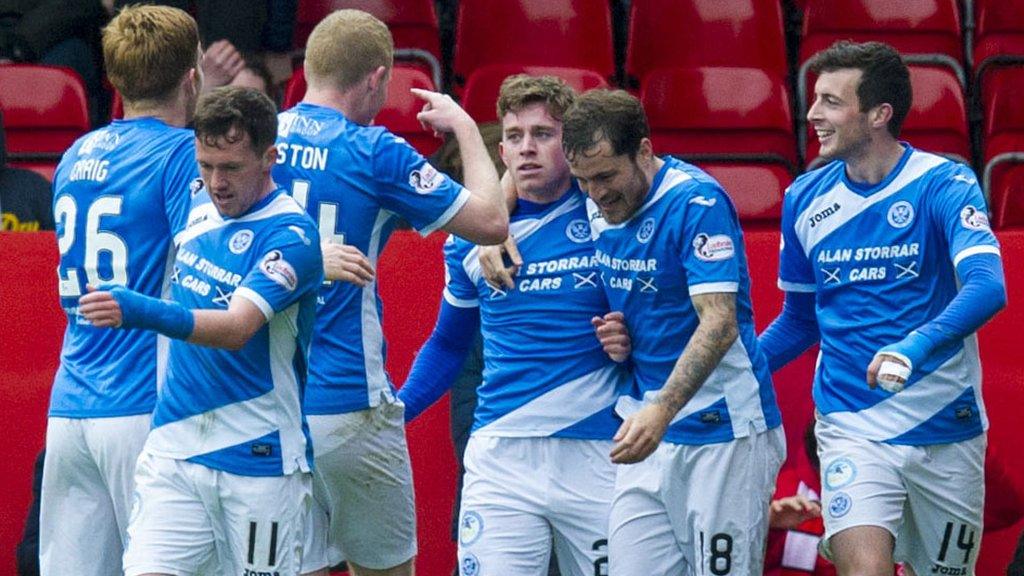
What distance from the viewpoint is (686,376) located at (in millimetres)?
5160

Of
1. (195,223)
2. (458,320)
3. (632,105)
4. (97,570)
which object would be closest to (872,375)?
(632,105)

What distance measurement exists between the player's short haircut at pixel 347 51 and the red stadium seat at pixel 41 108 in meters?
3.91

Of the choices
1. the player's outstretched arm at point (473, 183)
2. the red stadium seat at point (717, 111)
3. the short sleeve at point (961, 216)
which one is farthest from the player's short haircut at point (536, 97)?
the red stadium seat at point (717, 111)

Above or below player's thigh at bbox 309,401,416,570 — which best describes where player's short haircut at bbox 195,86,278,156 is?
above

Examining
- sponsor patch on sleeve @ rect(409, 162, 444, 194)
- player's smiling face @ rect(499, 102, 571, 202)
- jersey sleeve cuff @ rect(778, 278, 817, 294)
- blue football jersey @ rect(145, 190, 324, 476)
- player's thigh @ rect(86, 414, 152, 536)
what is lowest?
player's thigh @ rect(86, 414, 152, 536)

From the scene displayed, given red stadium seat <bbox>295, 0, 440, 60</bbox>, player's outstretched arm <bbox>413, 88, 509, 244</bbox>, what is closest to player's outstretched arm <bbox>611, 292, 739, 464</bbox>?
player's outstretched arm <bbox>413, 88, 509, 244</bbox>

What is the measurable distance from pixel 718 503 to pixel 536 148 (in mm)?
1183

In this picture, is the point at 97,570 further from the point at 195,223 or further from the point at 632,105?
the point at 632,105

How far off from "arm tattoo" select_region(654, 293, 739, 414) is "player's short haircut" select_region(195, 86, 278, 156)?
4.14 ft

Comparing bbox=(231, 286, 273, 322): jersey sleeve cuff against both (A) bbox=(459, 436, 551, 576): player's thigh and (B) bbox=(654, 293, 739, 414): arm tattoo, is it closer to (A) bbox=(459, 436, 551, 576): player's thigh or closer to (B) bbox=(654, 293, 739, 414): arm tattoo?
(B) bbox=(654, 293, 739, 414): arm tattoo

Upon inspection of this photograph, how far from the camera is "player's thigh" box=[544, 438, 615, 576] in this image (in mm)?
5641

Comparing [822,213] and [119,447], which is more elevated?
[822,213]

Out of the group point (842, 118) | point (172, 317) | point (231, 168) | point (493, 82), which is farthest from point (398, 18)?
point (172, 317)

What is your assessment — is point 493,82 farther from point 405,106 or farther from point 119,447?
point 119,447
